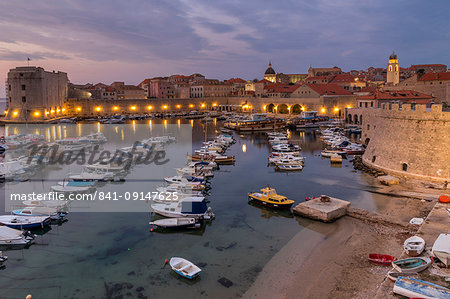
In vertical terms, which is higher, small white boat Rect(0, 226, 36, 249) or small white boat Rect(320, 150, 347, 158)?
small white boat Rect(320, 150, 347, 158)

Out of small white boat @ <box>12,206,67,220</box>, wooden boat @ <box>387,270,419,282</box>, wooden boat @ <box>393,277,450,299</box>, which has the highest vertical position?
small white boat @ <box>12,206,67,220</box>

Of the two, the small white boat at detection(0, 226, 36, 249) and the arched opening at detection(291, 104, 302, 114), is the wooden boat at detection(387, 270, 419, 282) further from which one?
the arched opening at detection(291, 104, 302, 114)

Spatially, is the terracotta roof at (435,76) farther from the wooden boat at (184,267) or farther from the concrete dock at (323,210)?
the wooden boat at (184,267)

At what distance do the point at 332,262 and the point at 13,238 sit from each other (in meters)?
10.9

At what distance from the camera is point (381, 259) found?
10859 mm

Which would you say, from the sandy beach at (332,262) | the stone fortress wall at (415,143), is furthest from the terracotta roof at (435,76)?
the sandy beach at (332,262)

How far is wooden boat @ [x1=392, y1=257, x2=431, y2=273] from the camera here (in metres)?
9.38

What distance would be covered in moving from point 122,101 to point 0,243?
198 feet

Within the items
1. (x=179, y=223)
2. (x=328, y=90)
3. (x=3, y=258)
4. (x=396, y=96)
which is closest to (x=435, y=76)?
(x=328, y=90)

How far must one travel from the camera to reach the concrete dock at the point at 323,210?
14125mm

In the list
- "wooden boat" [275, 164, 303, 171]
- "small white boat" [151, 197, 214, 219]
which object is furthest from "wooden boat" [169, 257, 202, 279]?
"wooden boat" [275, 164, 303, 171]

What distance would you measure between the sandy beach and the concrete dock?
29 cm

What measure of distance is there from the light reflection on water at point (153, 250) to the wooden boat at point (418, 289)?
12.8 ft

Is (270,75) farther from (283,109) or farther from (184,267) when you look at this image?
(184,267)
